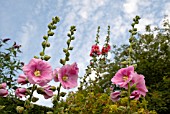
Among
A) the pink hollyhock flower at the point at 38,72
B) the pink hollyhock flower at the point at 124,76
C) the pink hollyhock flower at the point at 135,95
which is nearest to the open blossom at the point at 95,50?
the pink hollyhock flower at the point at 124,76

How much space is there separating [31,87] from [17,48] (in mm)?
5078

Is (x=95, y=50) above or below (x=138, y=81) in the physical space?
above

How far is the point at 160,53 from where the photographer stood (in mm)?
20812

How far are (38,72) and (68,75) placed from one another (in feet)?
0.90

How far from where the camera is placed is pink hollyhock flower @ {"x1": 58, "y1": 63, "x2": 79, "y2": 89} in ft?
9.07

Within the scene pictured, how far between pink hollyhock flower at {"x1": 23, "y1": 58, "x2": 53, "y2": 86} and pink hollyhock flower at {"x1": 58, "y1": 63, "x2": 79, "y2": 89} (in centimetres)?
10

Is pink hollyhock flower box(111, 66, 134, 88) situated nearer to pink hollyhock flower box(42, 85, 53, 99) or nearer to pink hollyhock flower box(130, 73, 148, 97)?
pink hollyhock flower box(130, 73, 148, 97)

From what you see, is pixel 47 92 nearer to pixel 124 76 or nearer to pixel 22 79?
pixel 22 79

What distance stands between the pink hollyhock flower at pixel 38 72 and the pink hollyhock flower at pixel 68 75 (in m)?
0.10

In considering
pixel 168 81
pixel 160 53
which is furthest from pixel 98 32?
pixel 160 53

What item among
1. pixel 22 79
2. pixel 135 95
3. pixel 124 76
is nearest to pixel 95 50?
pixel 124 76

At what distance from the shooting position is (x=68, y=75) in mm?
2818

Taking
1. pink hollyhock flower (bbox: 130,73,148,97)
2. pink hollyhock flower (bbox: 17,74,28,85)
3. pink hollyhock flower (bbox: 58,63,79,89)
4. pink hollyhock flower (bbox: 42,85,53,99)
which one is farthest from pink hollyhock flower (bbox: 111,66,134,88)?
pink hollyhock flower (bbox: 17,74,28,85)

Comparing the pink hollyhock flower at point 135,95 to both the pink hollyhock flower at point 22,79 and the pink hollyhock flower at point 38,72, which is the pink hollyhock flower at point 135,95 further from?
the pink hollyhock flower at point 22,79
